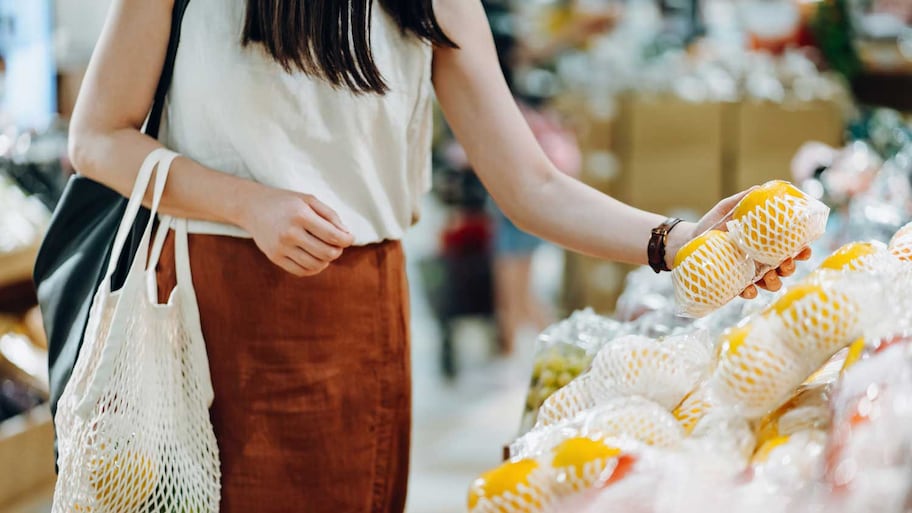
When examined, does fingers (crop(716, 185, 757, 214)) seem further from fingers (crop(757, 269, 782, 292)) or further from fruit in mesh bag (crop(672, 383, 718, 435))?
fruit in mesh bag (crop(672, 383, 718, 435))

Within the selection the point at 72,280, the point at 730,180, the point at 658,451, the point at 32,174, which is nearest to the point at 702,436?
the point at 658,451

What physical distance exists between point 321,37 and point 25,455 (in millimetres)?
2117

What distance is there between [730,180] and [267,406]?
11.9ft

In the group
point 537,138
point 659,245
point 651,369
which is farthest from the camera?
point 537,138

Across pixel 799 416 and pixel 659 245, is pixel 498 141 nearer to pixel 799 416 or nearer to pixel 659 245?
pixel 659 245

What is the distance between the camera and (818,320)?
32.0 inches

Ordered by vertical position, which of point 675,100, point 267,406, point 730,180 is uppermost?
point 267,406

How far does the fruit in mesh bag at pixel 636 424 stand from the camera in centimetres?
84

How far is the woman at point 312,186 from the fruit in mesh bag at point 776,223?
0.13 m

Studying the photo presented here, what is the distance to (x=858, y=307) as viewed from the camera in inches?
31.9

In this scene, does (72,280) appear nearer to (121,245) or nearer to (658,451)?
(121,245)

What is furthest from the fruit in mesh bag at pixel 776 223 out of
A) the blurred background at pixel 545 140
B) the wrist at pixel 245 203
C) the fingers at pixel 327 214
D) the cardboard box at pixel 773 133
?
the cardboard box at pixel 773 133

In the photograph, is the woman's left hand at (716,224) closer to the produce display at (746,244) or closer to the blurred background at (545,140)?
the produce display at (746,244)

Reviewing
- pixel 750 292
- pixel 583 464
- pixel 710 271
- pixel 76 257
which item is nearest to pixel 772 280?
pixel 750 292
